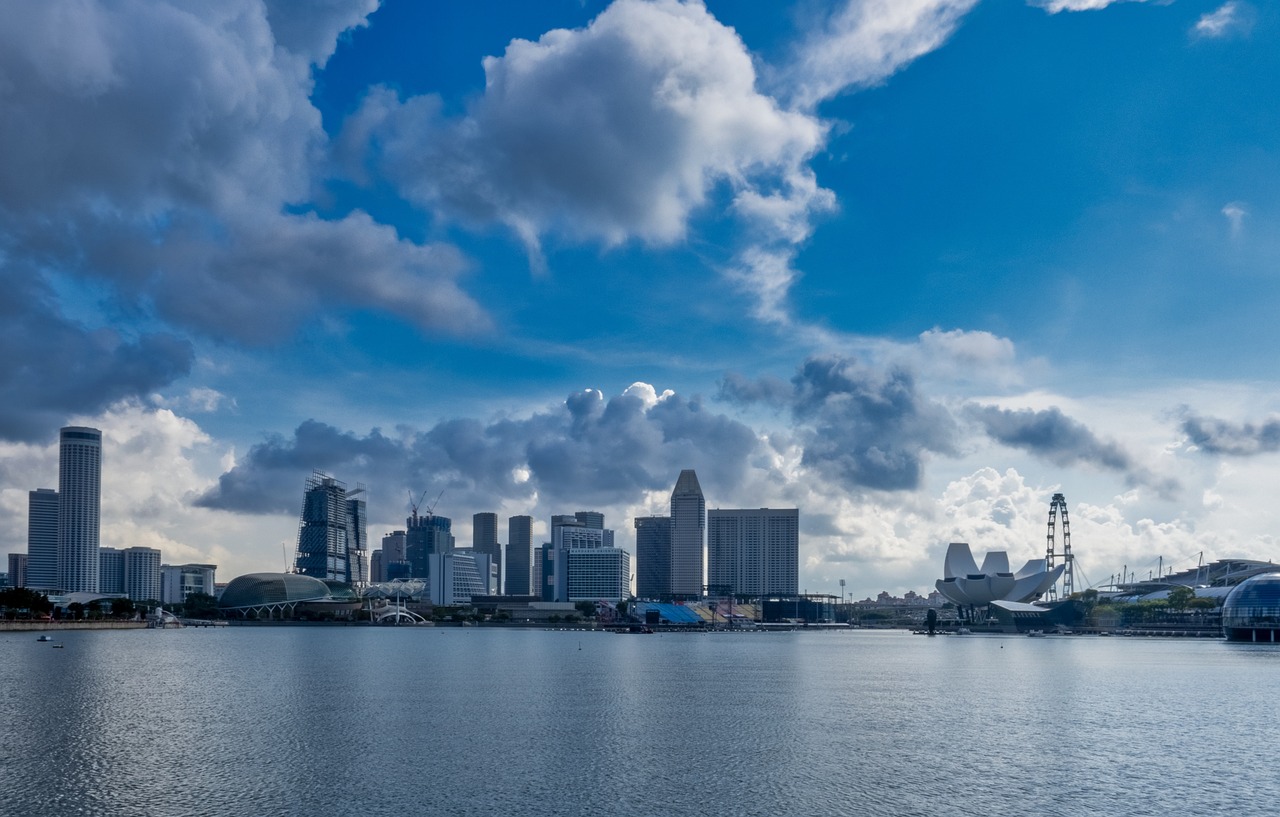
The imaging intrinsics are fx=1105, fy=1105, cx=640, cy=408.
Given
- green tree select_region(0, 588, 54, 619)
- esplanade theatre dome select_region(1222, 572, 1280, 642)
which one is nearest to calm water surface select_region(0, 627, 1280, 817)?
esplanade theatre dome select_region(1222, 572, 1280, 642)

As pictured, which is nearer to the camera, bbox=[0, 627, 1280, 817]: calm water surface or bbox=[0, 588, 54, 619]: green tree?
bbox=[0, 627, 1280, 817]: calm water surface

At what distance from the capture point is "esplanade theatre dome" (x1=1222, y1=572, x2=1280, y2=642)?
152 m

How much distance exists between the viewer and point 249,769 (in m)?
37.9

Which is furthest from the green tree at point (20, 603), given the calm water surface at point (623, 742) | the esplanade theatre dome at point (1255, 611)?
the esplanade theatre dome at point (1255, 611)

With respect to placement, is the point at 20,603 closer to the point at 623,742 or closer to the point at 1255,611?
the point at 623,742

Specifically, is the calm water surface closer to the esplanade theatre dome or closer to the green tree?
the esplanade theatre dome

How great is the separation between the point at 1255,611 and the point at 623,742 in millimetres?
140284

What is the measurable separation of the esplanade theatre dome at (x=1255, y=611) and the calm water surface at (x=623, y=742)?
80.3 metres

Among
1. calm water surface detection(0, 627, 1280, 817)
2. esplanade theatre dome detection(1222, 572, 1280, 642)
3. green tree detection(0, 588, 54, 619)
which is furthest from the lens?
green tree detection(0, 588, 54, 619)

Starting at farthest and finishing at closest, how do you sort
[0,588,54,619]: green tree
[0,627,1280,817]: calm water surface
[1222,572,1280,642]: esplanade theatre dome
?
[0,588,54,619]: green tree
[1222,572,1280,642]: esplanade theatre dome
[0,627,1280,817]: calm water surface

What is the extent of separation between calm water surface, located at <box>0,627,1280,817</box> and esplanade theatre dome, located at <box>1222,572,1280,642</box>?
263ft

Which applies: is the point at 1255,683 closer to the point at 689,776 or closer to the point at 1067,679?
the point at 1067,679

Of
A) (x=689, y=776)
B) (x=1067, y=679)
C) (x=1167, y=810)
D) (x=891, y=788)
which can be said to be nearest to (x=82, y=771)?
(x=689, y=776)

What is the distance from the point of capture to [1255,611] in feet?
505
